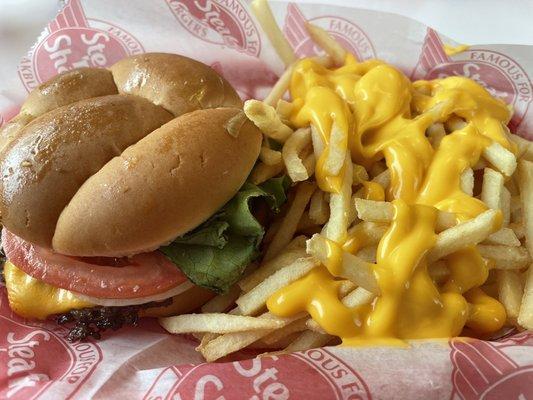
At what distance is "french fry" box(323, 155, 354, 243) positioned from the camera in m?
2.00

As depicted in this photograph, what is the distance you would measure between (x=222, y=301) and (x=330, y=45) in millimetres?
1375

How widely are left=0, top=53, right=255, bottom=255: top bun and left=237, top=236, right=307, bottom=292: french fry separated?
0.28m

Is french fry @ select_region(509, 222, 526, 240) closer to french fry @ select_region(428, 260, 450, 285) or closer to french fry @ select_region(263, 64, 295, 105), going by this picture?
french fry @ select_region(428, 260, 450, 285)


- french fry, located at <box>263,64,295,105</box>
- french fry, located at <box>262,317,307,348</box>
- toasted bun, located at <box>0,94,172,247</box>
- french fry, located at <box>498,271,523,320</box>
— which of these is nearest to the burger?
toasted bun, located at <box>0,94,172,247</box>

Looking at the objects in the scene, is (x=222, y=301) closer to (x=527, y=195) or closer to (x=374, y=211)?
(x=374, y=211)

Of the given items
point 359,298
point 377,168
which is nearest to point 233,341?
point 359,298

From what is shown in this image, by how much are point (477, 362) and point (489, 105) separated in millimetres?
1220

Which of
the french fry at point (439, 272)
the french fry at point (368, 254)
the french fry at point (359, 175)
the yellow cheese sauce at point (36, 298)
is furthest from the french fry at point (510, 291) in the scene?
the yellow cheese sauce at point (36, 298)

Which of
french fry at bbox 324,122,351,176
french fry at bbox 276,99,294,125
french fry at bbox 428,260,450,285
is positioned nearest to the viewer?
french fry at bbox 428,260,450,285

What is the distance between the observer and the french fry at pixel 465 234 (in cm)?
186

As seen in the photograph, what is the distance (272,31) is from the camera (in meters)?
2.84

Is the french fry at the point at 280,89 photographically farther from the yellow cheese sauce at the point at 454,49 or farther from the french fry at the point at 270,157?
the yellow cheese sauce at the point at 454,49

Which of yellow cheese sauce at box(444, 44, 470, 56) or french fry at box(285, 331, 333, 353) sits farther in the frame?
yellow cheese sauce at box(444, 44, 470, 56)

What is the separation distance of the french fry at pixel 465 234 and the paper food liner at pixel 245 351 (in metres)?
0.28
